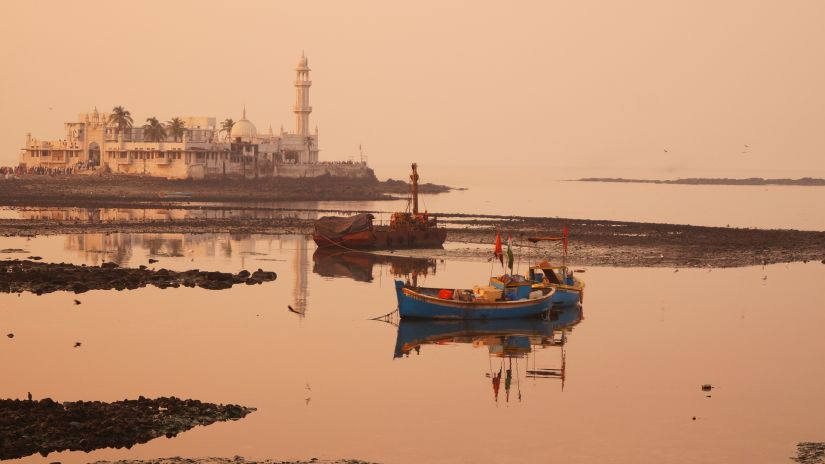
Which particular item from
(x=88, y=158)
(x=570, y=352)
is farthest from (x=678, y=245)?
(x=88, y=158)

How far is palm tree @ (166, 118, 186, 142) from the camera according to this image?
143500 millimetres

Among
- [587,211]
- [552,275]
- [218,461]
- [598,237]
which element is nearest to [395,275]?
[552,275]

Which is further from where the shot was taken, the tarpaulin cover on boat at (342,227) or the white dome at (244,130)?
the white dome at (244,130)

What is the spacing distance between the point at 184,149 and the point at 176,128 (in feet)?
44.9

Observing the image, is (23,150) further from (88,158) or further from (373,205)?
(373,205)

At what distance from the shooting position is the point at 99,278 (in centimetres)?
4447

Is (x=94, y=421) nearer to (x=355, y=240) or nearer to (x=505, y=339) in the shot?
(x=505, y=339)

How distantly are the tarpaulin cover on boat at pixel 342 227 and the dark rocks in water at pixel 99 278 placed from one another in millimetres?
13368

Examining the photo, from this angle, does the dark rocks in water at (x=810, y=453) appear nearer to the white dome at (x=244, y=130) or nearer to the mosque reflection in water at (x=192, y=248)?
the mosque reflection in water at (x=192, y=248)

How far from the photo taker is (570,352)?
32.2 meters

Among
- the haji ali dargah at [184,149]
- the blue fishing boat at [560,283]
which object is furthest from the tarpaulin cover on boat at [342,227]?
the haji ali dargah at [184,149]

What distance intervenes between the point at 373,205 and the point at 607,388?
88.5m

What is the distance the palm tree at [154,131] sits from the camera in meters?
144

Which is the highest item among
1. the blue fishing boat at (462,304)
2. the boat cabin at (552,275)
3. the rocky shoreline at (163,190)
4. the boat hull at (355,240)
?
the rocky shoreline at (163,190)
